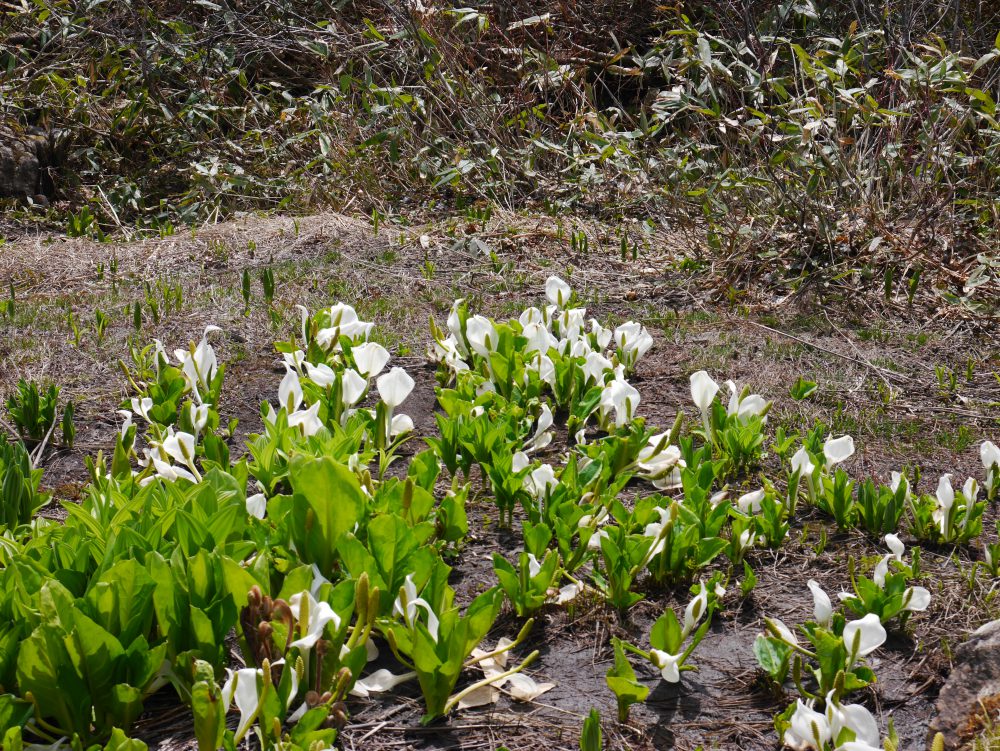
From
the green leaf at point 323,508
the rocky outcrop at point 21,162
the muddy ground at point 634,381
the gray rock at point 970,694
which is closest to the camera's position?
the gray rock at point 970,694

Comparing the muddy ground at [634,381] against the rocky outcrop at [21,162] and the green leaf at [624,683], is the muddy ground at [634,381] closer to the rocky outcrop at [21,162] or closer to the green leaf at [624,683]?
the green leaf at [624,683]

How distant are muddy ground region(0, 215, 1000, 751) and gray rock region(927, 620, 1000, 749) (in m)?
0.14

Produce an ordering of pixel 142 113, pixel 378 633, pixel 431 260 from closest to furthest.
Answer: pixel 378 633, pixel 431 260, pixel 142 113

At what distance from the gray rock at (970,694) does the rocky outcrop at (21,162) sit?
8.08 m

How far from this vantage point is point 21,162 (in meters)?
8.05

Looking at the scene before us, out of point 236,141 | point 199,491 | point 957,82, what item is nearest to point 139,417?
point 199,491

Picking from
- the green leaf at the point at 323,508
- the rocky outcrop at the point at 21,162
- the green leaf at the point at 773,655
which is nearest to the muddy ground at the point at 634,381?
the green leaf at the point at 773,655

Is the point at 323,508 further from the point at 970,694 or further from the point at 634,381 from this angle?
the point at 634,381

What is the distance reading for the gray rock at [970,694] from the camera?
177 centimetres

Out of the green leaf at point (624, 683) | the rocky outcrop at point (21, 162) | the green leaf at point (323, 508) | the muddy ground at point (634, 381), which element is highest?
the green leaf at point (323, 508)

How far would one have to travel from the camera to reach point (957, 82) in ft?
14.4

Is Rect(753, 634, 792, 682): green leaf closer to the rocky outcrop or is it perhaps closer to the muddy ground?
the muddy ground

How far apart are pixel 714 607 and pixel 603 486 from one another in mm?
612

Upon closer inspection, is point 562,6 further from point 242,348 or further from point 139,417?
point 139,417
